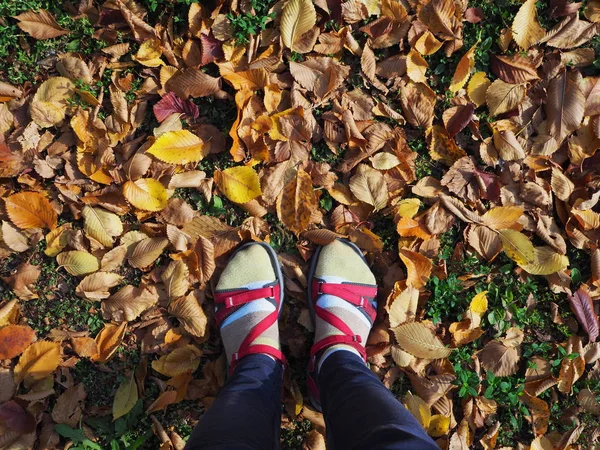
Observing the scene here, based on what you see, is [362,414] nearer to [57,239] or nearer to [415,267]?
[415,267]

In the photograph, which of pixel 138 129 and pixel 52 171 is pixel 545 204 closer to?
pixel 138 129

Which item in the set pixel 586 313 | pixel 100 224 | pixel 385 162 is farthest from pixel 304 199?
pixel 586 313

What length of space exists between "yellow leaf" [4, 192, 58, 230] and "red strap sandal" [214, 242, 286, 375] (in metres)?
0.77

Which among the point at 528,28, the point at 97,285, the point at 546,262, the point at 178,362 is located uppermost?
the point at 528,28

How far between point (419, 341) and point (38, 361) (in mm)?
1601

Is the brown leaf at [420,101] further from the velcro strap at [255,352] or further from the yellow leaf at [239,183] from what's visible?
the velcro strap at [255,352]

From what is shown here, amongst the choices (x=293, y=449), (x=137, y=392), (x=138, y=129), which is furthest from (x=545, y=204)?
(x=137, y=392)

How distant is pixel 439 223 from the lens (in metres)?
2.00

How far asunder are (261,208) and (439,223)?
79cm

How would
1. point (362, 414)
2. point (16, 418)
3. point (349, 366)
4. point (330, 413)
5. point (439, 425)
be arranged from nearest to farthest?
point (362, 414)
point (330, 413)
point (349, 366)
point (16, 418)
point (439, 425)

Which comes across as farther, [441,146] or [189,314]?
[441,146]

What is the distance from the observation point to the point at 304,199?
77.4 inches

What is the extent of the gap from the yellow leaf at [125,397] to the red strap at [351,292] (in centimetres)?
86

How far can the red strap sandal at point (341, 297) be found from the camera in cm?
192
